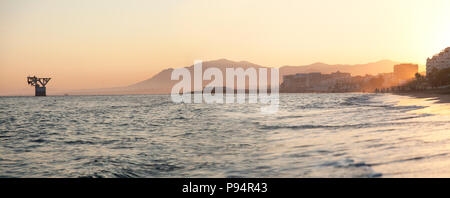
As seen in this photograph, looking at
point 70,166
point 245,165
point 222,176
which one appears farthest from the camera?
point 70,166

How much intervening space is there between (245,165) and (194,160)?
1.83 meters

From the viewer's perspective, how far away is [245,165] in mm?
9242

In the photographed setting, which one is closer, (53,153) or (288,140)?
(53,153)

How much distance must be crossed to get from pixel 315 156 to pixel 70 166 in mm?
7038

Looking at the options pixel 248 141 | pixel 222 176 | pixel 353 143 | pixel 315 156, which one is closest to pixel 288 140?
pixel 248 141
